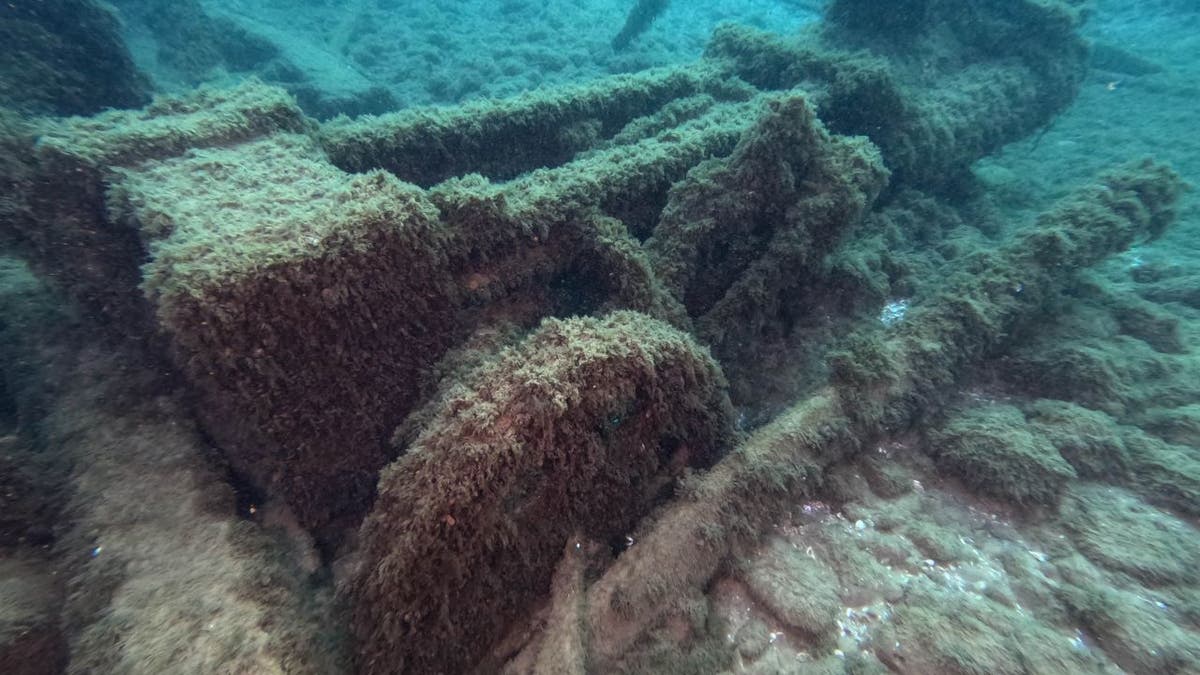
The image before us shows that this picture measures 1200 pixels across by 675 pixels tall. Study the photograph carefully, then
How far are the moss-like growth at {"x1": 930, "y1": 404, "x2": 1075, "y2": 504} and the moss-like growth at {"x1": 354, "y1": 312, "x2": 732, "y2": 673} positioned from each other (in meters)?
2.08

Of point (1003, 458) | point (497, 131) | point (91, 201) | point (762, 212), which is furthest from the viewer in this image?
point (497, 131)

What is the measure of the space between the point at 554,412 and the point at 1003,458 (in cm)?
345

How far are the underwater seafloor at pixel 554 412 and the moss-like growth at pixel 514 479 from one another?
0.02 m

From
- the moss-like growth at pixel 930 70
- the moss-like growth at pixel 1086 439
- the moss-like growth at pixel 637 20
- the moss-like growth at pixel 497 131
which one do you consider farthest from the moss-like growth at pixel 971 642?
the moss-like growth at pixel 637 20

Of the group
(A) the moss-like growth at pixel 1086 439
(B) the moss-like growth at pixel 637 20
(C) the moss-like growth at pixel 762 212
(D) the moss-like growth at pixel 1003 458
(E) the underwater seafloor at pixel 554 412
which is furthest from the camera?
(B) the moss-like growth at pixel 637 20

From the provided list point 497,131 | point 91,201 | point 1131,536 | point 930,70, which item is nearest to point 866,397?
point 1131,536

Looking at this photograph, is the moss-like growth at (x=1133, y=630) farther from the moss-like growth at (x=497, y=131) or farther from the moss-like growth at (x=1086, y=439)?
the moss-like growth at (x=497, y=131)

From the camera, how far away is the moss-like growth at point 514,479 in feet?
8.32

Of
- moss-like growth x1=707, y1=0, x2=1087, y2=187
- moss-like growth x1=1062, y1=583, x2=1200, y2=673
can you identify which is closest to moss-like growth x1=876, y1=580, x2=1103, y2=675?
moss-like growth x1=1062, y1=583, x2=1200, y2=673

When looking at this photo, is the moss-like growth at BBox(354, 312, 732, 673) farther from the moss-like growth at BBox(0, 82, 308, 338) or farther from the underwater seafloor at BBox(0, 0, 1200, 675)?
the moss-like growth at BBox(0, 82, 308, 338)

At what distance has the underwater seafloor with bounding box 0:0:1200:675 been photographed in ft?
8.71

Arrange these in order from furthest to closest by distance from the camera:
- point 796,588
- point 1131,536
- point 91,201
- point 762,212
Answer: point 762,212
point 91,201
point 1131,536
point 796,588

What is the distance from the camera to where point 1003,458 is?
3.75 meters

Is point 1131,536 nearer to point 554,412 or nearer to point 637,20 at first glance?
point 554,412
